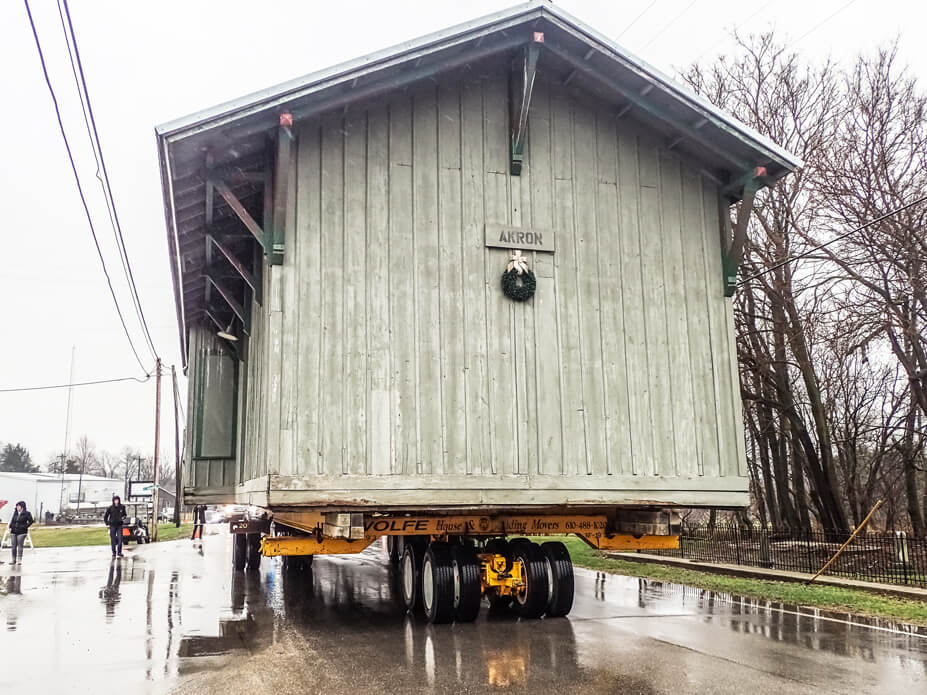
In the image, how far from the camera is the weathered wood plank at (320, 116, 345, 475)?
9.56m

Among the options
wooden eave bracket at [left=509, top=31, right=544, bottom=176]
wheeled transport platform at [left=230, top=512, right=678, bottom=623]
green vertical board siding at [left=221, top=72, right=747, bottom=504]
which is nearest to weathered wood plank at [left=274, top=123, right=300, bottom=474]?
green vertical board siding at [left=221, top=72, right=747, bottom=504]

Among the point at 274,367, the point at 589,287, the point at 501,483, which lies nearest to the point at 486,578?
the point at 501,483

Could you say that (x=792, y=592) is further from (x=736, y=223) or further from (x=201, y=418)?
(x=201, y=418)

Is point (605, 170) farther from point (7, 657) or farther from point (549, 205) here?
point (7, 657)

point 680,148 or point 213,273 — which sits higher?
point 680,148

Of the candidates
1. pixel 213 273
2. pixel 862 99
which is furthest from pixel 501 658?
pixel 862 99

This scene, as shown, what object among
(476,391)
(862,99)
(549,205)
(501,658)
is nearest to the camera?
(501,658)

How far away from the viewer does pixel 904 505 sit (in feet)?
110

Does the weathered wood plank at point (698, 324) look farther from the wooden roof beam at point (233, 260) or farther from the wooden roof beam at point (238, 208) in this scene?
the wooden roof beam at point (233, 260)

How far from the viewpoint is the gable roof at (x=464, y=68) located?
9.71m

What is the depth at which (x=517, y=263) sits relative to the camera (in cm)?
1062

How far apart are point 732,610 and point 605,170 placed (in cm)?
649

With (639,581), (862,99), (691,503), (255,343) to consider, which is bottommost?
(639,581)

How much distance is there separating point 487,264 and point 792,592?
780 centimetres
